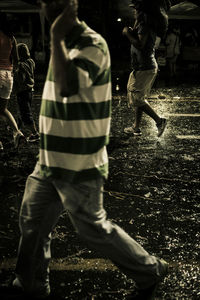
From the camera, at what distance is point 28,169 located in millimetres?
5562

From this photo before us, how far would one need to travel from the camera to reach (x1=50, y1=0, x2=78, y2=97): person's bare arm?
7.62ft

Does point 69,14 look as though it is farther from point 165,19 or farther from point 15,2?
point 15,2

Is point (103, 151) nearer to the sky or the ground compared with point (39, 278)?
nearer to the sky

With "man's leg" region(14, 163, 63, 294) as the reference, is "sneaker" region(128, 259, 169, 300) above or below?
below

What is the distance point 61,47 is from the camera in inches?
91.3

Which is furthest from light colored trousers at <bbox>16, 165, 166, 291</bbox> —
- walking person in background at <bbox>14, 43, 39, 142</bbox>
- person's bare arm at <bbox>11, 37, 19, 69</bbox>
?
walking person in background at <bbox>14, 43, 39, 142</bbox>

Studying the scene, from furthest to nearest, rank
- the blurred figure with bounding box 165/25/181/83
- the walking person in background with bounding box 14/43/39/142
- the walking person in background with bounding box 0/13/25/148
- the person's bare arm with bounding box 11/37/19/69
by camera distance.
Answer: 1. the blurred figure with bounding box 165/25/181/83
2. the walking person in background with bounding box 14/43/39/142
3. the person's bare arm with bounding box 11/37/19/69
4. the walking person in background with bounding box 0/13/25/148

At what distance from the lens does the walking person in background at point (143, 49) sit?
6.46 m

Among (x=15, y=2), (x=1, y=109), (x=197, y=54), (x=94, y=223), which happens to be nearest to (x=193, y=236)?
(x=94, y=223)

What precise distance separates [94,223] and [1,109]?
399cm

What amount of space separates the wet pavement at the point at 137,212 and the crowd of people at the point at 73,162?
0.84 feet

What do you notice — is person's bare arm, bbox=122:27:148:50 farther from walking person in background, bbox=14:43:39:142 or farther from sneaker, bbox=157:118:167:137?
walking person in background, bbox=14:43:39:142

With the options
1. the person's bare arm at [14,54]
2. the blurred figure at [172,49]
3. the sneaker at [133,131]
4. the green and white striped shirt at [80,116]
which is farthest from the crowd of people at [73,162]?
the blurred figure at [172,49]

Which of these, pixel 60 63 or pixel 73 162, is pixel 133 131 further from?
pixel 60 63
